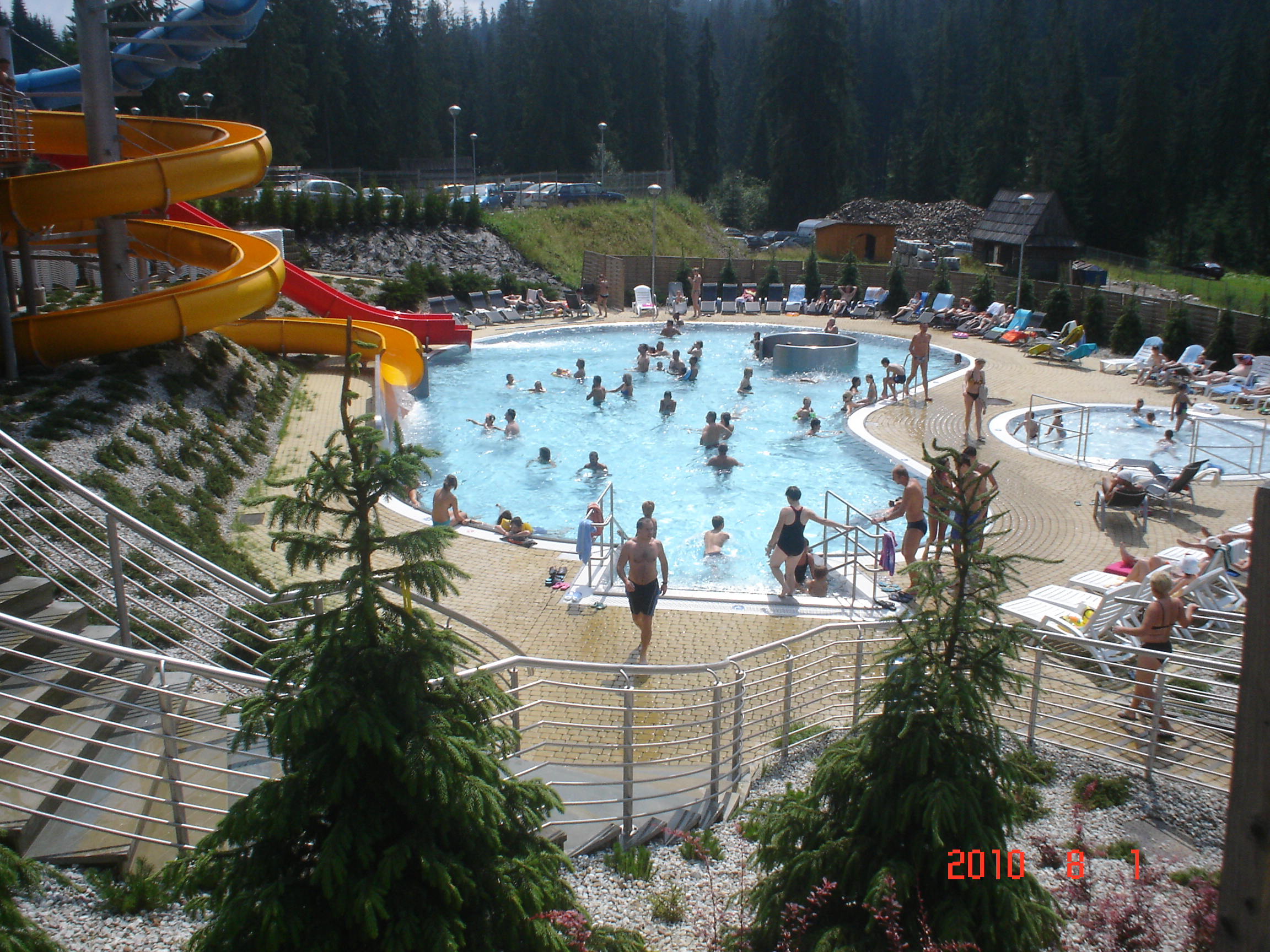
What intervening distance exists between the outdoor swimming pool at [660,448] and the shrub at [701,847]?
512cm

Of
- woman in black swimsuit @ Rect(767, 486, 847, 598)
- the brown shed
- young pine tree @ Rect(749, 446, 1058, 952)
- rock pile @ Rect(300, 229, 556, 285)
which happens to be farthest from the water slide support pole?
the brown shed

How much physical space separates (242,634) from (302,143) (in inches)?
2065

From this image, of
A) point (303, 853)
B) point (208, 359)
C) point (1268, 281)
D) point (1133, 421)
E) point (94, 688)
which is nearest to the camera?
point (303, 853)

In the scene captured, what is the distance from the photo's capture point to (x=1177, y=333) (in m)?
19.2

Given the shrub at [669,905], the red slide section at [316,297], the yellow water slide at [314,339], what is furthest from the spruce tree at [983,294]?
the shrub at [669,905]

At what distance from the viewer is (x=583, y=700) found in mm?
6523

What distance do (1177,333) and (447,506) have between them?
1593cm

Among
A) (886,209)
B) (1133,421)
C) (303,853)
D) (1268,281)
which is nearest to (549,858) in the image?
(303,853)

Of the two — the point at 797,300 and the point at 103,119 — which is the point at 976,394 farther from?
the point at 797,300

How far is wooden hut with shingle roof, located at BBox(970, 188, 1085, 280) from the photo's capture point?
34.5m

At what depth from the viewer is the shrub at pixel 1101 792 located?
16.6 ft

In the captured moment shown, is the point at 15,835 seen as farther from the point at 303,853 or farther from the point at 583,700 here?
the point at 583,700

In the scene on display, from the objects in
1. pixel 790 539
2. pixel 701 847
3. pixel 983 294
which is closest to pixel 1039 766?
pixel 701 847

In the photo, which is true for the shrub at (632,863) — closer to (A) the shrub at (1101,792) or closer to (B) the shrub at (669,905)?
(B) the shrub at (669,905)
